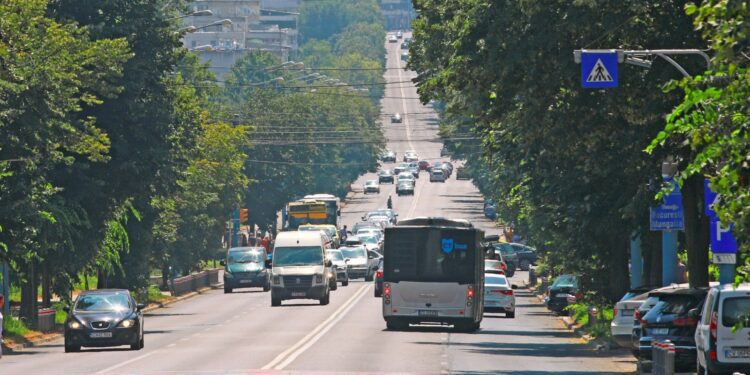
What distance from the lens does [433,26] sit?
3578 cm

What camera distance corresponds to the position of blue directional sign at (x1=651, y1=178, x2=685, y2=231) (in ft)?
106

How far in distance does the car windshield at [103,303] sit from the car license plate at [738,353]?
55.0 ft

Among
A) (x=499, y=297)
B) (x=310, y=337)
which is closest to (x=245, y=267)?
(x=499, y=297)

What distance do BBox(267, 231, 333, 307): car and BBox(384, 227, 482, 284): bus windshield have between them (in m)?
15.2

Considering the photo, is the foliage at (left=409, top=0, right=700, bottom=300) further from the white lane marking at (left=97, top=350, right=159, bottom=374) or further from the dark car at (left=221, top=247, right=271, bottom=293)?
the dark car at (left=221, top=247, right=271, bottom=293)

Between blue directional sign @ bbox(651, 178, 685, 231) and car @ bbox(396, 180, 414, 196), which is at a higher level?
car @ bbox(396, 180, 414, 196)

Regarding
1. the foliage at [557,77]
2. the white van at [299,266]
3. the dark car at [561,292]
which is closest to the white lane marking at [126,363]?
the foliage at [557,77]

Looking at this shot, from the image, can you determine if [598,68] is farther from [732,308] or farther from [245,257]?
[245,257]

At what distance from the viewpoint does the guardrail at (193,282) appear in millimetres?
71000

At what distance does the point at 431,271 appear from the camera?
41.0m

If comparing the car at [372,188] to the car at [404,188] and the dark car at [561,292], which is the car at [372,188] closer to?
the car at [404,188]

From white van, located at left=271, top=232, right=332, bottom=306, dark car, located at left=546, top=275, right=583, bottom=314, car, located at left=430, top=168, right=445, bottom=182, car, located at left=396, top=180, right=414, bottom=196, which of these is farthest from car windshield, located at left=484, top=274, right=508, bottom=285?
car, located at left=430, top=168, right=445, bottom=182

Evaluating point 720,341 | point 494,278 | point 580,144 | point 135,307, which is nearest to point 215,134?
point 494,278

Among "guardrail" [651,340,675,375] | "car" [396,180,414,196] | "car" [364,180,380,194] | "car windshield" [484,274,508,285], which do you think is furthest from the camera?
"car" [364,180,380,194]
